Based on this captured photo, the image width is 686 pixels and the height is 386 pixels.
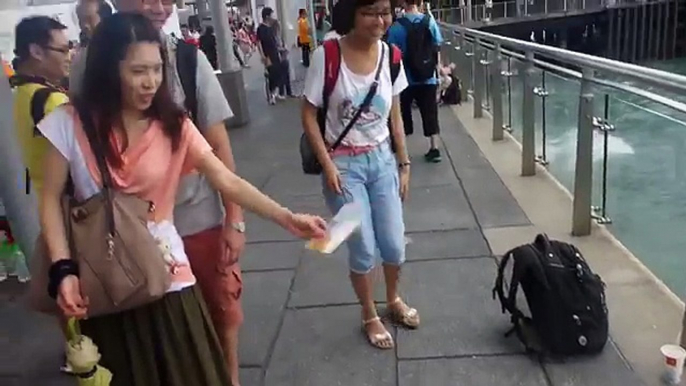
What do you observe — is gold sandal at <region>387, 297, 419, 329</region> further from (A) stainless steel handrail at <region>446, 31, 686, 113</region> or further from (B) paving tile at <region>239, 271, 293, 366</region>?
(A) stainless steel handrail at <region>446, 31, 686, 113</region>

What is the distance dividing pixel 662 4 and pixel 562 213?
34888 mm

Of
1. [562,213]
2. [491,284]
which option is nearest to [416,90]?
[562,213]

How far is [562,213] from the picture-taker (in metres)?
4.79

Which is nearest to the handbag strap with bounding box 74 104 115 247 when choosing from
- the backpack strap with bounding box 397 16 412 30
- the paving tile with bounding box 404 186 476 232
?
the paving tile with bounding box 404 186 476 232

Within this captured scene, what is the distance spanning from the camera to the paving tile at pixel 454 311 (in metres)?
3.13

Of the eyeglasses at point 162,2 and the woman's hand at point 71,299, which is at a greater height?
the eyeglasses at point 162,2

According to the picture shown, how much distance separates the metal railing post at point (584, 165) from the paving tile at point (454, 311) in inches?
27.9

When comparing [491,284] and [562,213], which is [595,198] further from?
[491,284]

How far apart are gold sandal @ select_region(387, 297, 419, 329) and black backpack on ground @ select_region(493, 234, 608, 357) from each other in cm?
47

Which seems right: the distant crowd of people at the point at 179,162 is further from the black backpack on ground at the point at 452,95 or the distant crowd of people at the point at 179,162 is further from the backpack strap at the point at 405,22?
the black backpack on ground at the point at 452,95

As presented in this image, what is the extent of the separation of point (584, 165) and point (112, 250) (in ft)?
10.8

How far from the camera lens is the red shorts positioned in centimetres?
238

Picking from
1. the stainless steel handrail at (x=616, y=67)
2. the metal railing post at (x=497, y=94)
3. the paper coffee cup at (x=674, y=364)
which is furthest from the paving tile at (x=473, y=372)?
the metal railing post at (x=497, y=94)

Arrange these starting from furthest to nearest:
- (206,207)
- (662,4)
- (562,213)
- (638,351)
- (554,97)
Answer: (662,4) → (554,97) → (562,213) → (638,351) → (206,207)
